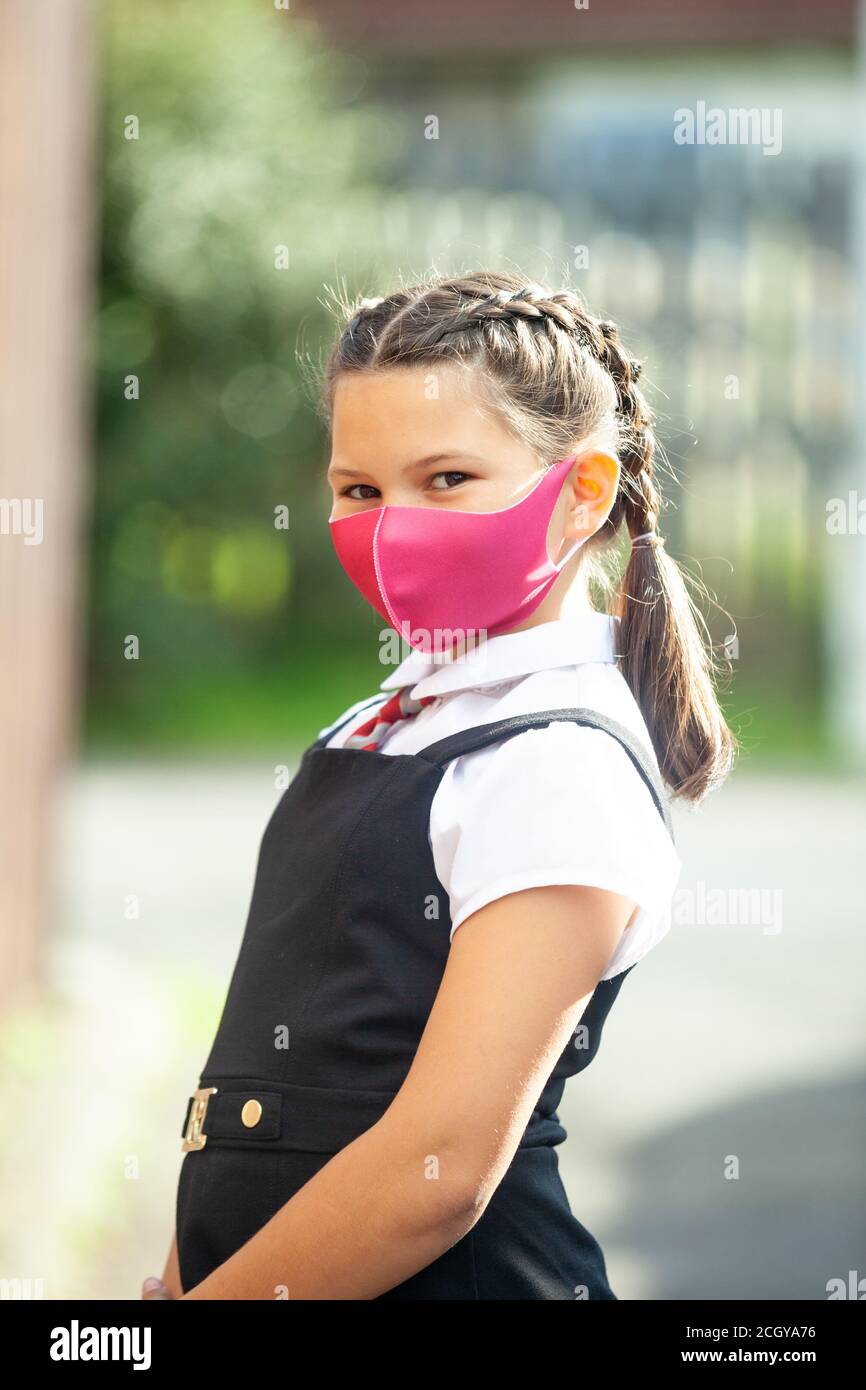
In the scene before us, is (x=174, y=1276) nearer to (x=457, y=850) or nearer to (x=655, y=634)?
(x=457, y=850)

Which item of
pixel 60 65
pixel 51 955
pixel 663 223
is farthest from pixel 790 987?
pixel 663 223

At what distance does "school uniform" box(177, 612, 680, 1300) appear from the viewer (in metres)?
1.26

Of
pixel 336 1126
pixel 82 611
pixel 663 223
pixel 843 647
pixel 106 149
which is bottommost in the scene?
pixel 336 1126

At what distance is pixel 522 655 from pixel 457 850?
8.3 inches

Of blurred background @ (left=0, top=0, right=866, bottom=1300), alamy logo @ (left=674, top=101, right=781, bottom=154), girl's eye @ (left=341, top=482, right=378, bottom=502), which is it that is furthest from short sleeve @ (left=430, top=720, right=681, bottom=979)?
alamy logo @ (left=674, top=101, right=781, bottom=154)

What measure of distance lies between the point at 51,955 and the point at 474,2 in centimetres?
1100

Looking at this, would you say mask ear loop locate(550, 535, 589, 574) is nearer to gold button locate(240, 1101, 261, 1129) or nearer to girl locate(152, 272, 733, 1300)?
girl locate(152, 272, 733, 1300)

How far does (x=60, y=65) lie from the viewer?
499 centimetres

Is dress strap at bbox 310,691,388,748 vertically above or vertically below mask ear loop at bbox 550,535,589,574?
below

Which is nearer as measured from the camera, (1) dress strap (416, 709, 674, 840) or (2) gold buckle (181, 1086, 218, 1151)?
(1) dress strap (416, 709, 674, 840)

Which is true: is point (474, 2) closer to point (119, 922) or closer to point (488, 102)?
point (488, 102)

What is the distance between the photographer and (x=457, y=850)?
50.6 inches

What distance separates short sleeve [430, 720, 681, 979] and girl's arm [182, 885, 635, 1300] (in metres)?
0.02
